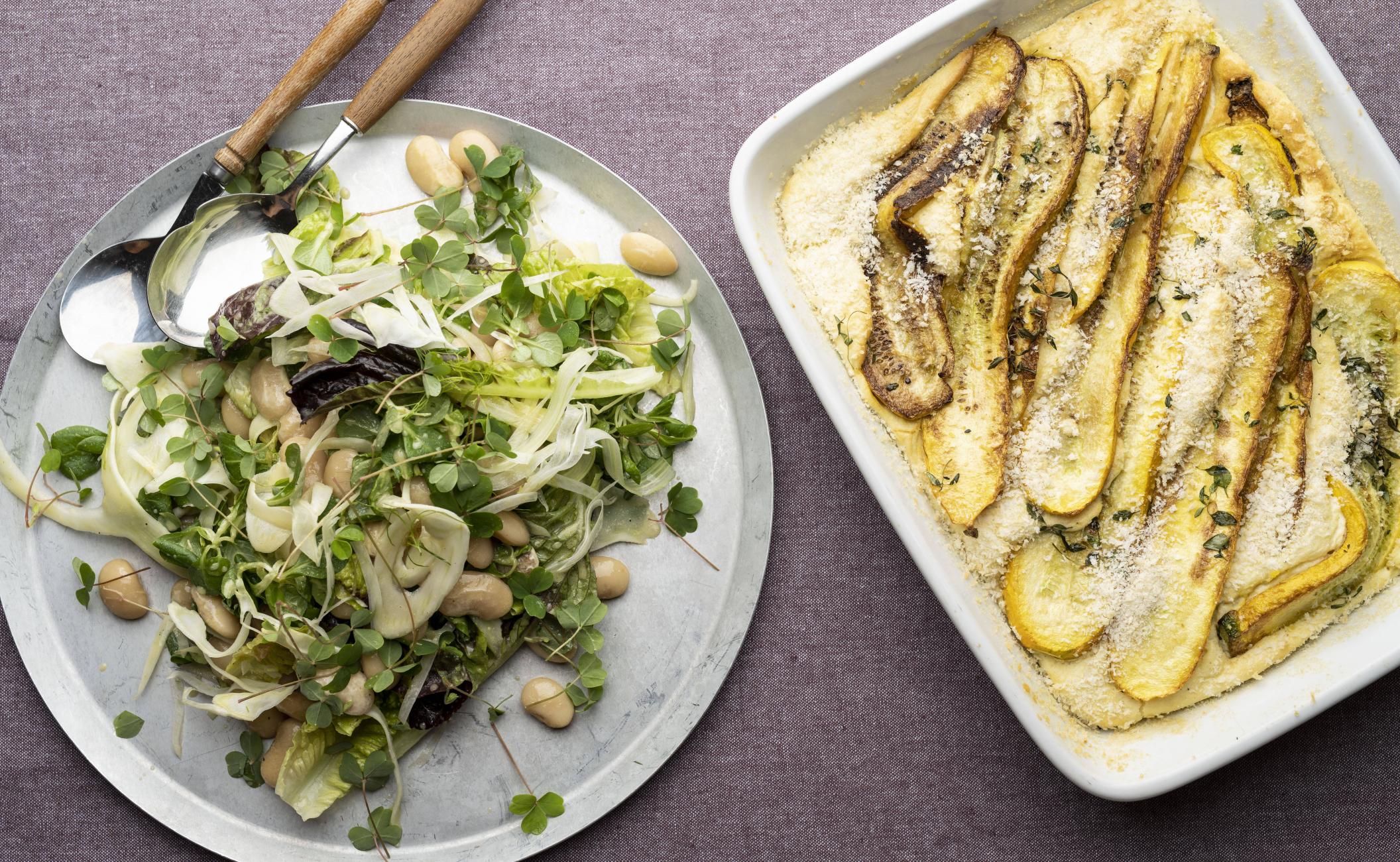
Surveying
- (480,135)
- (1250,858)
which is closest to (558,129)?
(480,135)

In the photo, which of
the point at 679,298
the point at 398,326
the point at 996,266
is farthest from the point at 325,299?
the point at 996,266

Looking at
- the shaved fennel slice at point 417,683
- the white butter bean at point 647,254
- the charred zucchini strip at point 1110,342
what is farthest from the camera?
the white butter bean at point 647,254

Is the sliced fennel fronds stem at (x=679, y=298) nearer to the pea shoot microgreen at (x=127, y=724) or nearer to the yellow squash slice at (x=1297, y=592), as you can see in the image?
the yellow squash slice at (x=1297, y=592)

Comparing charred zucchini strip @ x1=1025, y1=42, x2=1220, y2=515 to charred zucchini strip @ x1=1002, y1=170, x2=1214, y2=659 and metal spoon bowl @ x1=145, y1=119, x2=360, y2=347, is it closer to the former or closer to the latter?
charred zucchini strip @ x1=1002, y1=170, x2=1214, y2=659

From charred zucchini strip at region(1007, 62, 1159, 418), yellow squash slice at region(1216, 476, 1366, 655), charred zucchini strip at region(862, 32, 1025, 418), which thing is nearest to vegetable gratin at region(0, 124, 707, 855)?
charred zucchini strip at region(862, 32, 1025, 418)

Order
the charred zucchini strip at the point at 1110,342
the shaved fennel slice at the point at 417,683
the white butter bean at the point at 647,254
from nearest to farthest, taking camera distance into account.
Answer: the charred zucchini strip at the point at 1110,342
the shaved fennel slice at the point at 417,683
the white butter bean at the point at 647,254

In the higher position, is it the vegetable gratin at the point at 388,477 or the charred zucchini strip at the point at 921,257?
the charred zucchini strip at the point at 921,257

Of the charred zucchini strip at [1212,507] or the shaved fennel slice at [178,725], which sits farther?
the shaved fennel slice at [178,725]

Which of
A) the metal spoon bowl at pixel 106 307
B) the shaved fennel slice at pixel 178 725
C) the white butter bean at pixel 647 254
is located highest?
the white butter bean at pixel 647 254

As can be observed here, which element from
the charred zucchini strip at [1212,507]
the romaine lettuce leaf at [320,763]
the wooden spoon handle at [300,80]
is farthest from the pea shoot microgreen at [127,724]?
the charred zucchini strip at [1212,507]
